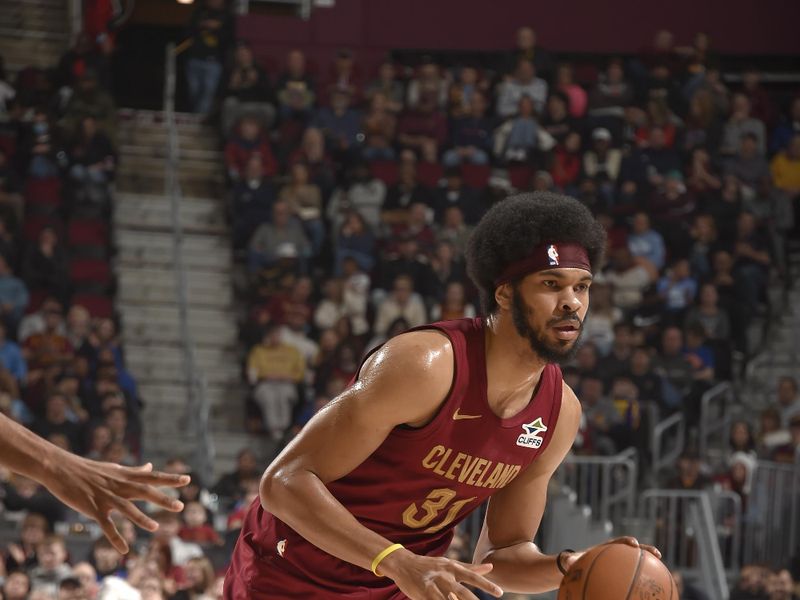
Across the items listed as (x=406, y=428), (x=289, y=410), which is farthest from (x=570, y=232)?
(x=289, y=410)

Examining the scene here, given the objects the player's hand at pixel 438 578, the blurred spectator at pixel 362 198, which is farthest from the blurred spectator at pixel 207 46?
the player's hand at pixel 438 578

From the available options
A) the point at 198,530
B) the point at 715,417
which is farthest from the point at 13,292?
the point at 715,417

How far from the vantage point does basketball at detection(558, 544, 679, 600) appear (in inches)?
154

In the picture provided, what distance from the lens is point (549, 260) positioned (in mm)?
4102

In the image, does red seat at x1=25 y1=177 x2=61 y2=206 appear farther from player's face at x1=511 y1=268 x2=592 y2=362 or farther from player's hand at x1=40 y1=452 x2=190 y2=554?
player's hand at x1=40 y1=452 x2=190 y2=554

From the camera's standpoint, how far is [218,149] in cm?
1538

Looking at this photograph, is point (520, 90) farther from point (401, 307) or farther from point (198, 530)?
point (198, 530)

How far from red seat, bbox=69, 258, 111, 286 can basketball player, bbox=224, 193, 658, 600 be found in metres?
8.57

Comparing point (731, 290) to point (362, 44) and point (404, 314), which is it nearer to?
point (404, 314)

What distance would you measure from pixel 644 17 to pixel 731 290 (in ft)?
17.8

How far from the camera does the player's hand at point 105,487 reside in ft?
11.5

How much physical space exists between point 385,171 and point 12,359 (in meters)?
4.57

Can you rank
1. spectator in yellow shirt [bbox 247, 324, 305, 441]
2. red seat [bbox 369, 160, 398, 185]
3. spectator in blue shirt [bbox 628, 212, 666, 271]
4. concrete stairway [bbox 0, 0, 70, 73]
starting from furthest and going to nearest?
1. concrete stairway [bbox 0, 0, 70, 73]
2. red seat [bbox 369, 160, 398, 185]
3. spectator in blue shirt [bbox 628, 212, 666, 271]
4. spectator in yellow shirt [bbox 247, 324, 305, 441]

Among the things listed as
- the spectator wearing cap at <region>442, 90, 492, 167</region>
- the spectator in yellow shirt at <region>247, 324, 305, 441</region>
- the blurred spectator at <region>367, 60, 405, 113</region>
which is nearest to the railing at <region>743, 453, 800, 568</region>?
the spectator in yellow shirt at <region>247, 324, 305, 441</region>
